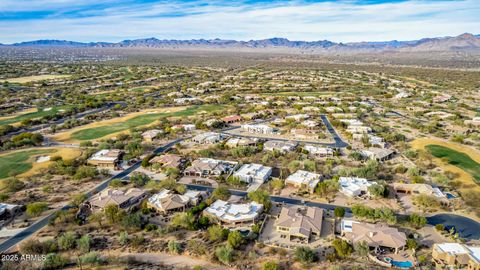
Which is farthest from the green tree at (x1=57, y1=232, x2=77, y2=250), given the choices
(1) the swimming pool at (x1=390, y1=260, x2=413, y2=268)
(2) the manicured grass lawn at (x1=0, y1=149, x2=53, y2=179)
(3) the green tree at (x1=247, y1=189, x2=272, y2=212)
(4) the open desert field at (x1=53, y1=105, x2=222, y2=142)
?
(4) the open desert field at (x1=53, y1=105, x2=222, y2=142)

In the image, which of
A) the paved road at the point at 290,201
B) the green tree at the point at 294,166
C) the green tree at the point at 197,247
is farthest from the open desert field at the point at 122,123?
the green tree at the point at 197,247

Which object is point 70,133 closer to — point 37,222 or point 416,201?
point 37,222

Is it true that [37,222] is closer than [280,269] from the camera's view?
No

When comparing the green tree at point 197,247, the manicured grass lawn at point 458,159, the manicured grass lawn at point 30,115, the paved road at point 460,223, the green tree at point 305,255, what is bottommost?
the paved road at point 460,223

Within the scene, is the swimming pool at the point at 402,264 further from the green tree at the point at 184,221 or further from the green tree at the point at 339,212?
the green tree at the point at 184,221

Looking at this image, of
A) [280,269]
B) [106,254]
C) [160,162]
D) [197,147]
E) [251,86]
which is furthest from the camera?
[251,86]

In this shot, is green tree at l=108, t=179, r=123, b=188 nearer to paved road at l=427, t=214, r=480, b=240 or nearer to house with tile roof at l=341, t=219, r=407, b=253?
house with tile roof at l=341, t=219, r=407, b=253

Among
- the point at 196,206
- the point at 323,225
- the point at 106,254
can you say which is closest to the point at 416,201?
the point at 323,225
